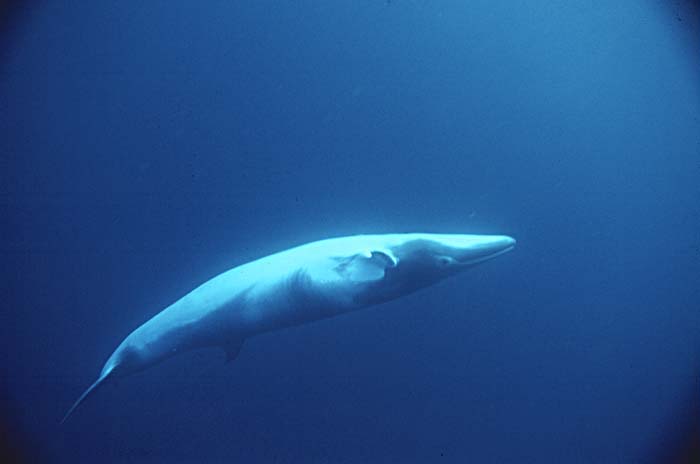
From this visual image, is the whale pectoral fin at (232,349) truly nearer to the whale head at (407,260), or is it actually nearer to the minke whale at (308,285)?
the minke whale at (308,285)

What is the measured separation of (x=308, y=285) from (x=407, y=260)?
1092mm

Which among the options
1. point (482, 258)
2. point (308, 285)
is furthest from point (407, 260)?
point (308, 285)

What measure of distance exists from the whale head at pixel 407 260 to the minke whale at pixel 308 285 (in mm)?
10

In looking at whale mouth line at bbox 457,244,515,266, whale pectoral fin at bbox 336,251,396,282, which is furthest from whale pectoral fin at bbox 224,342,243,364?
whale mouth line at bbox 457,244,515,266

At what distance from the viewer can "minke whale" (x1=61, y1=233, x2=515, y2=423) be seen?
5.37 meters

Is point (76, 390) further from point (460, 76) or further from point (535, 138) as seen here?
point (535, 138)

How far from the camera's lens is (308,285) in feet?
18.1

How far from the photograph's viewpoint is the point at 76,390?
30.2ft

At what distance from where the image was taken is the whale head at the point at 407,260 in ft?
17.5

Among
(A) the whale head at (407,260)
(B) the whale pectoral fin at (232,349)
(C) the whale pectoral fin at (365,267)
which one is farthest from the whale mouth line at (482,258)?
(B) the whale pectoral fin at (232,349)

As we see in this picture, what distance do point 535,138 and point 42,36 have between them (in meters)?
9.60

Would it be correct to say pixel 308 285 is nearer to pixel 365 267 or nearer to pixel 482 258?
pixel 365 267

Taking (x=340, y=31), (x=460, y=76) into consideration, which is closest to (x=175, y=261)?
(x=340, y=31)

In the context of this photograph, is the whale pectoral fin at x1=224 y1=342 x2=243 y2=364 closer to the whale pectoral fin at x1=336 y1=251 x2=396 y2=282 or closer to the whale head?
the whale head
